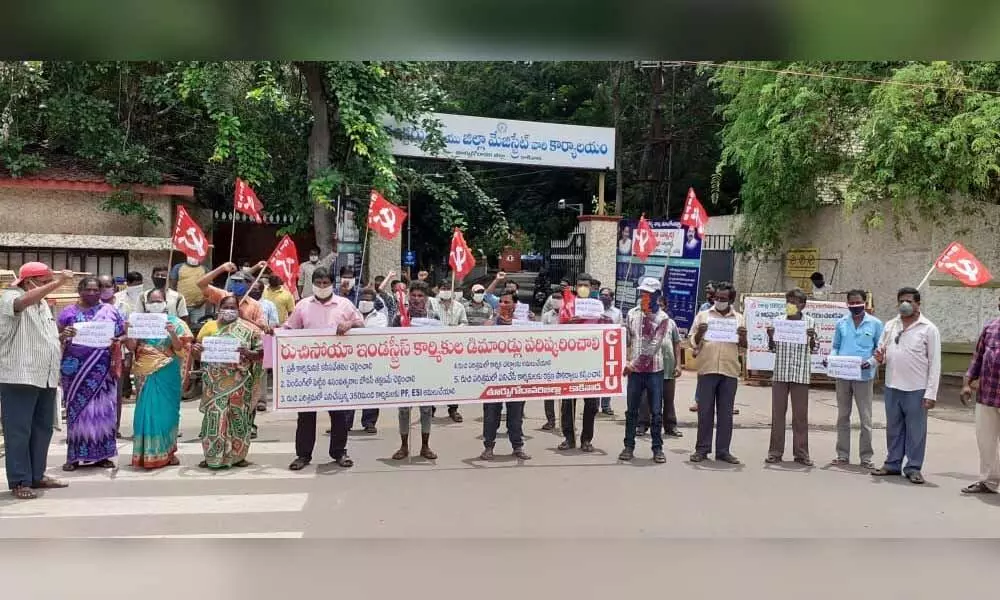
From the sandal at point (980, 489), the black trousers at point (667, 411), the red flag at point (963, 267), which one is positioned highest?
the red flag at point (963, 267)

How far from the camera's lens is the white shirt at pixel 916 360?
296 inches

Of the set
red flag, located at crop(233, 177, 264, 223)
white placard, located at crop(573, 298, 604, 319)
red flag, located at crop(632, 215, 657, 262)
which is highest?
red flag, located at crop(233, 177, 264, 223)

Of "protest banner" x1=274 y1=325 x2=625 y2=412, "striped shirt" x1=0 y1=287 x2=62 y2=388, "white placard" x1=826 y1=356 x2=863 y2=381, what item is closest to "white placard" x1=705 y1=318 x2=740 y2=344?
"protest banner" x1=274 y1=325 x2=625 y2=412

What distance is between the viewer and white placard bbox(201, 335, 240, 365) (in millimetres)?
7316

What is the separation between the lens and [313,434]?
7621 mm

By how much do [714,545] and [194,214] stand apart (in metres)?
12.5

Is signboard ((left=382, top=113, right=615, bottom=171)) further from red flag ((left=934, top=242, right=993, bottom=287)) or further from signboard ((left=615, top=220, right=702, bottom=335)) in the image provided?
red flag ((left=934, top=242, right=993, bottom=287))

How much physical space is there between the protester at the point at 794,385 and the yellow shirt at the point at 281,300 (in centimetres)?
630

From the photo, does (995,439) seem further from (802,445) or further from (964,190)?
(964,190)

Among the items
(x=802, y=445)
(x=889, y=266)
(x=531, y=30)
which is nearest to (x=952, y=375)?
(x=889, y=266)

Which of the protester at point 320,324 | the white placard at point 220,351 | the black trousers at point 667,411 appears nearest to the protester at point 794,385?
the black trousers at point 667,411

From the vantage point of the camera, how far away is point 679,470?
25.7 feet

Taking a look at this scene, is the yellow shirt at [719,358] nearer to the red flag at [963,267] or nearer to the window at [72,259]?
the red flag at [963,267]

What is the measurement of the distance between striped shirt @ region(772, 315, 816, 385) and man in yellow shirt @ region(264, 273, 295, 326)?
250 inches
